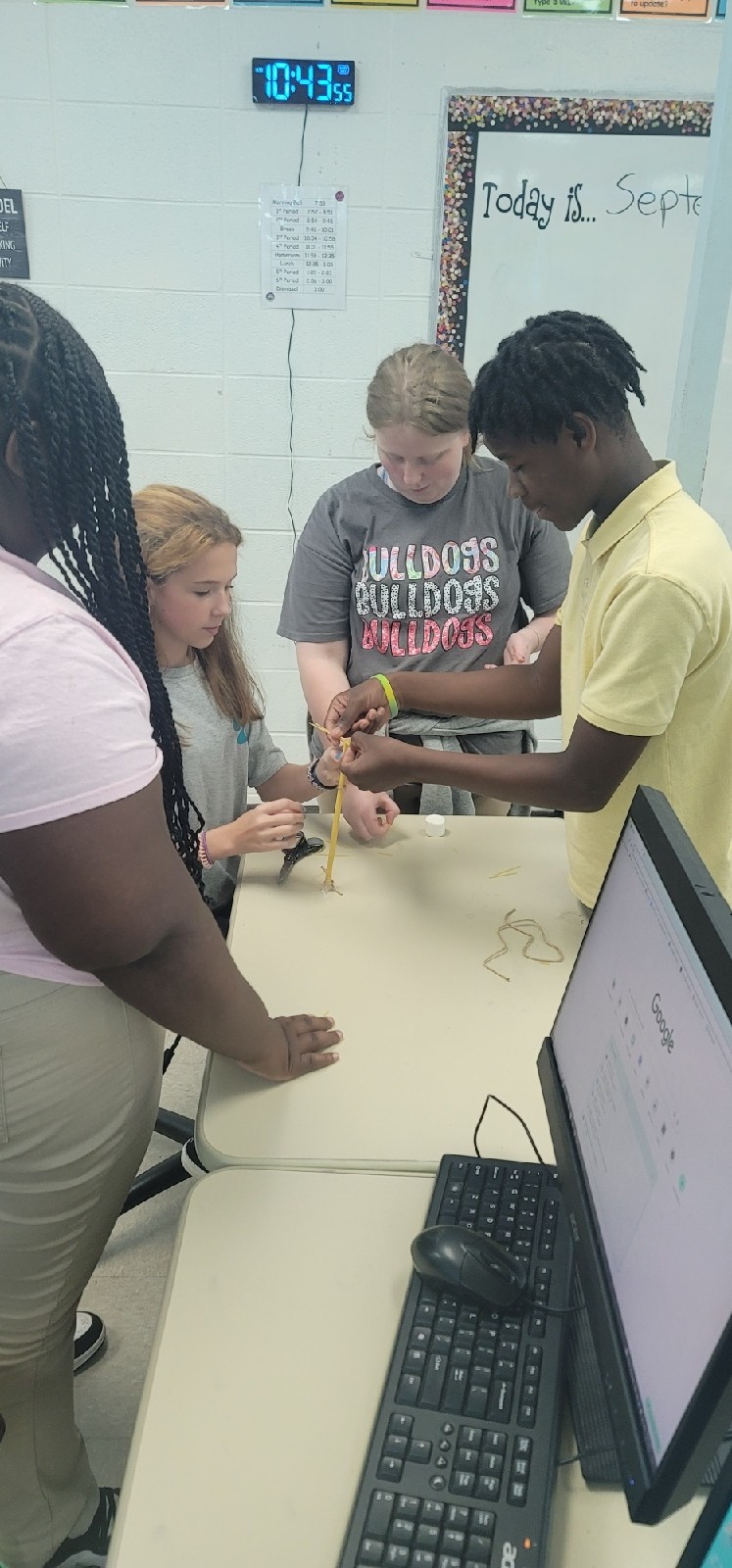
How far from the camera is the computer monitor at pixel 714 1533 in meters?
0.50

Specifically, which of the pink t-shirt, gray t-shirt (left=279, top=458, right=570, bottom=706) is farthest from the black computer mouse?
gray t-shirt (left=279, top=458, right=570, bottom=706)

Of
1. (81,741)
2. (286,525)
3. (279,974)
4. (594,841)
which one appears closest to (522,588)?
(594,841)

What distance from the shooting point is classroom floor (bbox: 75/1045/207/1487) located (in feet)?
4.80

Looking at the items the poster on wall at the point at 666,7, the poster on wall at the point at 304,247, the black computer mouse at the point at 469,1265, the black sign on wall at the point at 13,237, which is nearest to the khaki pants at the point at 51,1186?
the black computer mouse at the point at 469,1265

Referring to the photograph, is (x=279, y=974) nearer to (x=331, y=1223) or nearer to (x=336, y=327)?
(x=331, y=1223)

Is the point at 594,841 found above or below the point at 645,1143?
below

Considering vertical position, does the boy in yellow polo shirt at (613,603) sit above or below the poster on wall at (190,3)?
below

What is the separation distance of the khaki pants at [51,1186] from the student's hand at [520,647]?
1143mm

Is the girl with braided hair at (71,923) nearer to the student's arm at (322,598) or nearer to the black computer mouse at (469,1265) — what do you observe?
the black computer mouse at (469,1265)

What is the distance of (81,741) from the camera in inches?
28.8

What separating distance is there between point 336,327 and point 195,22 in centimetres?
78

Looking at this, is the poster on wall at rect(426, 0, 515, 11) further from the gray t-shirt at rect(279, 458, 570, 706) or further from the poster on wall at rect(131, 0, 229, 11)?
the gray t-shirt at rect(279, 458, 570, 706)

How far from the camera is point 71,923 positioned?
0.78 m

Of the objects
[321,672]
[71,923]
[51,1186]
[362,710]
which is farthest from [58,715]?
[321,672]
